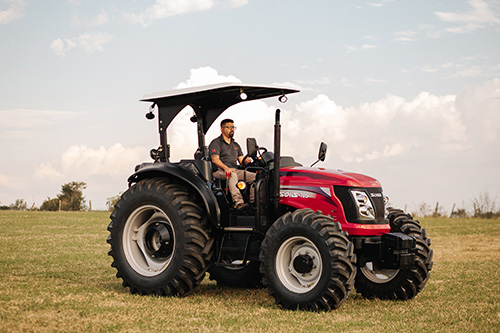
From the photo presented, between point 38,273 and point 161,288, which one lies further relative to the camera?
point 38,273

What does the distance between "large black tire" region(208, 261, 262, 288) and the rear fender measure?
4.60 feet

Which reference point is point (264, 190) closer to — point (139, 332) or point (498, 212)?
point (139, 332)

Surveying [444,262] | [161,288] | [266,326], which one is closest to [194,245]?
[161,288]

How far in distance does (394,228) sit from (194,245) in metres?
2.69

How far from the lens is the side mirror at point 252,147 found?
8.37 metres

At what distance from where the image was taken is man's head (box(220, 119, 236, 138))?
369 inches

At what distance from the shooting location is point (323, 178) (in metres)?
8.27

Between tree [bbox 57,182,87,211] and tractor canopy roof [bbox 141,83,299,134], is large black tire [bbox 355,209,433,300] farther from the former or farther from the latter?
tree [bbox 57,182,87,211]

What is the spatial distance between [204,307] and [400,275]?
2675 millimetres

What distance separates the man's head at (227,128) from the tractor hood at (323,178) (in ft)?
3.60

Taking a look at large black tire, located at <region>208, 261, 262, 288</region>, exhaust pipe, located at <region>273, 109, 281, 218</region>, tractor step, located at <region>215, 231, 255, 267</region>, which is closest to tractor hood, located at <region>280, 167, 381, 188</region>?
exhaust pipe, located at <region>273, 109, 281, 218</region>

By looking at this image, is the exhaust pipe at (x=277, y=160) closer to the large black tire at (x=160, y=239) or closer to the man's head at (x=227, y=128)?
the large black tire at (x=160, y=239)

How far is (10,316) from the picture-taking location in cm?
725

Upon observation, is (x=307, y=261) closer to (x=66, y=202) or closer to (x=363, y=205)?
(x=363, y=205)
